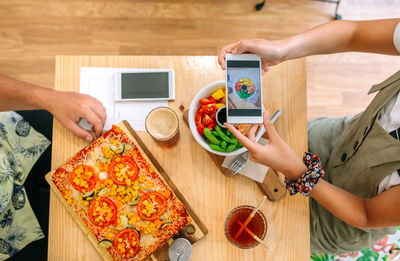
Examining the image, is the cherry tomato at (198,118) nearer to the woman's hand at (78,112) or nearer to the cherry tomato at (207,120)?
the cherry tomato at (207,120)

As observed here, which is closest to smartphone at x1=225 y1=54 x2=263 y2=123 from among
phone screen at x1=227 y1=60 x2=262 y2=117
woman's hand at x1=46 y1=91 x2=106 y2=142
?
phone screen at x1=227 y1=60 x2=262 y2=117

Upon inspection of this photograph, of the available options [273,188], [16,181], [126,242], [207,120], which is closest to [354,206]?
[273,188]

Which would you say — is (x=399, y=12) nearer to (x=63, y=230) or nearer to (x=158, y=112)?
(x=158, y=112)

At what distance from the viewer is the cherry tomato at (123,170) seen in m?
1.16

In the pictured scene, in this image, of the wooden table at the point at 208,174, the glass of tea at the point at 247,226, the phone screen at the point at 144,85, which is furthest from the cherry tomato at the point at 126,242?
the phone screen at the point at 144,85

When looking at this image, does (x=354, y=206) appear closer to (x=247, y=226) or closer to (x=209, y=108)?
(x=247, y=226)

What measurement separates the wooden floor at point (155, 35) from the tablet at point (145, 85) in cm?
103

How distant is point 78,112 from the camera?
1.20m

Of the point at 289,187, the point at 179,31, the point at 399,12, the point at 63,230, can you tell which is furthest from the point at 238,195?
the point at 399,12

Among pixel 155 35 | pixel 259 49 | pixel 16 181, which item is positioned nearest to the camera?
pixel 259 49

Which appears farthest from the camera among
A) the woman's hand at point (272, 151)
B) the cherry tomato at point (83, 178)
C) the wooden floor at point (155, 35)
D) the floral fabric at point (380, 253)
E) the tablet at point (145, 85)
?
the wooden floor at point (155, 35)

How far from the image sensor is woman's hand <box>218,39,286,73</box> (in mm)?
1127

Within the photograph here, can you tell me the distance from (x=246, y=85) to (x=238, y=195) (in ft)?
1.47

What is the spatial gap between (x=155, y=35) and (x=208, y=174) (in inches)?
55.4
